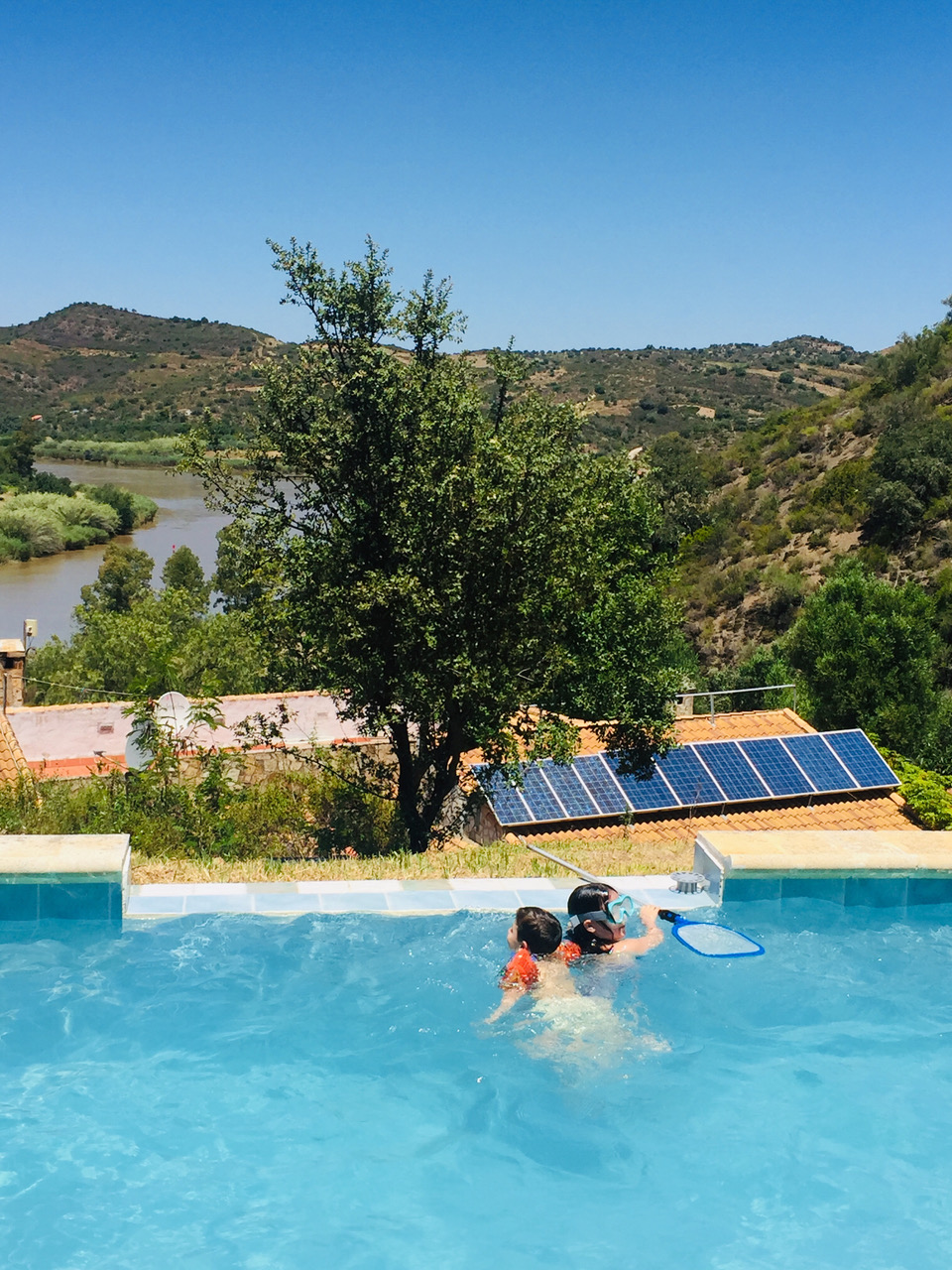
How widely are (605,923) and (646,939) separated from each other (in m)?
0.45

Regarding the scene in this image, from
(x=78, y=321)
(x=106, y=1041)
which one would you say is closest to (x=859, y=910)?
(x=106, y=1041)

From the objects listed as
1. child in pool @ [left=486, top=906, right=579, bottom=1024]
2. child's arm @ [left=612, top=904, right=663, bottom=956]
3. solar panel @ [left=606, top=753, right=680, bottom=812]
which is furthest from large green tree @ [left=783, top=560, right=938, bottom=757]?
child in pool @ [left=486, top=906, right=579, bottom=1024]

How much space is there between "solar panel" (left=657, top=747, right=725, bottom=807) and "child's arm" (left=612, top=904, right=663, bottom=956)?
831cm

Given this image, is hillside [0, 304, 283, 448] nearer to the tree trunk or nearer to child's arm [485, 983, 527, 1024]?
the tree trunk

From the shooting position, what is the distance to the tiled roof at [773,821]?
1591 centimetres

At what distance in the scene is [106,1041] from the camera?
6.95m

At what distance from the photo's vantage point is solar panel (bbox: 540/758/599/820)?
1609 centimetres

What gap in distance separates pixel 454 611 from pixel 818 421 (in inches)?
1534

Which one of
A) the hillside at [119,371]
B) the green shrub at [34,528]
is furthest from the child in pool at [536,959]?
the hillside at [119,371]

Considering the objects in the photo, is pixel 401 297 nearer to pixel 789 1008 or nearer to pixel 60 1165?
pixel 789 1008

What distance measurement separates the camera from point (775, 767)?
1756 cm

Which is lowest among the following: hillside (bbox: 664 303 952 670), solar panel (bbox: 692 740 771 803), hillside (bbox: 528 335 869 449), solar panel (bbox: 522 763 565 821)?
solar panel (bbox: 522 763 565 821)

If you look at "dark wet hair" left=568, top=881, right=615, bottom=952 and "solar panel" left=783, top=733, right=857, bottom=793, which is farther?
"solar panel" left=783, top=733, right=857, bottom=793

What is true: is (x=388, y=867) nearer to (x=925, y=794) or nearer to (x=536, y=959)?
(x=536, y=959)
